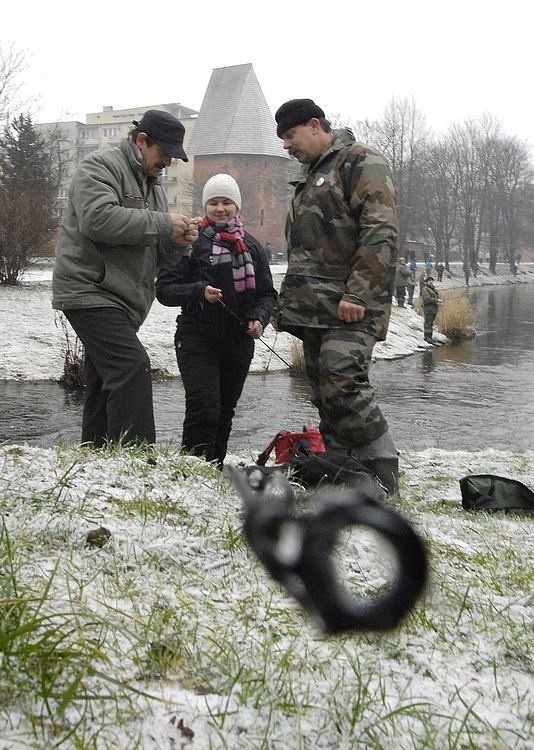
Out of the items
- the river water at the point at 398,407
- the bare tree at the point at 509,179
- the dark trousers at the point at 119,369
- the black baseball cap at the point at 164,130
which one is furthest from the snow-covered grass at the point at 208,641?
the bare tree at the point at 509,179

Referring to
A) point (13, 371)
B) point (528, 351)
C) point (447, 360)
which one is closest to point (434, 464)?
point (13, 371)

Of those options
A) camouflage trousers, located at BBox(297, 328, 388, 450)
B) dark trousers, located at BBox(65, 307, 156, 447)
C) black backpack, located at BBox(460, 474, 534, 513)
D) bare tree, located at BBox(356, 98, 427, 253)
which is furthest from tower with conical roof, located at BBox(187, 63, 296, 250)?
camouflage trousers, located at BBox(297, 328, 388, 450)

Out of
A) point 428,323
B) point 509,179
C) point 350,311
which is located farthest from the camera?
point 509,179

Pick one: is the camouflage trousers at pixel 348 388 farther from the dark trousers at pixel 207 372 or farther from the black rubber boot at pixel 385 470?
the dark trousers at pixel 207 372

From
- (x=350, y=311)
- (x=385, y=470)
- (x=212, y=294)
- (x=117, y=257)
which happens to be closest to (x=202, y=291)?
(x=212, y=294)

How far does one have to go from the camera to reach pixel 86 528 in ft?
8.66

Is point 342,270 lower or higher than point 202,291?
higher

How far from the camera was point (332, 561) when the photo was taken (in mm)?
2287

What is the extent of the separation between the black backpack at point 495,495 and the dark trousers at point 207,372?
4.71 feet

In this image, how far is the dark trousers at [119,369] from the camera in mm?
4398

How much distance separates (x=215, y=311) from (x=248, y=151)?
2726 inches

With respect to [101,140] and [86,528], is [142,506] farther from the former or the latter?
[101,140]

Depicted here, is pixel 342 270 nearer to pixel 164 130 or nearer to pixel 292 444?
pixel 292 444

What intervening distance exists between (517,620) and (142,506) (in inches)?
52.2
